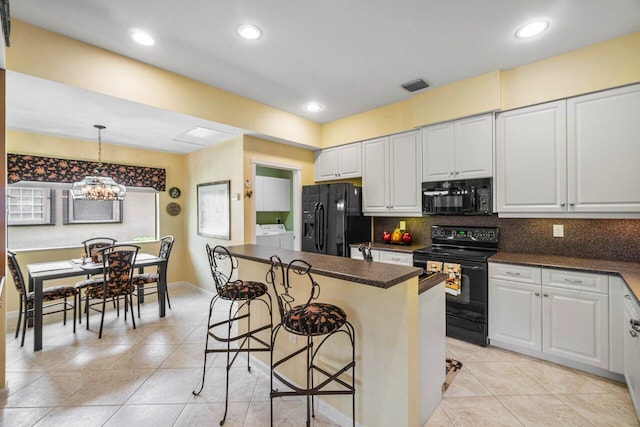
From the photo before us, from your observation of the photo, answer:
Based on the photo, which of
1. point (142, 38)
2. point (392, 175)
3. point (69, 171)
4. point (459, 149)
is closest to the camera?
point (142, 38)

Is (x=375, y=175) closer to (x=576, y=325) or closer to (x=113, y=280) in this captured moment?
(x=576, y=325)

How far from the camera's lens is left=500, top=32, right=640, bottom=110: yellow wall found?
2.32 meters

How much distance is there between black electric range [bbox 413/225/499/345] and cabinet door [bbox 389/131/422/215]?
0.62 m

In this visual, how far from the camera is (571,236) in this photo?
2807 mm

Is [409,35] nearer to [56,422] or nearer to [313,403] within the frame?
[313,403]

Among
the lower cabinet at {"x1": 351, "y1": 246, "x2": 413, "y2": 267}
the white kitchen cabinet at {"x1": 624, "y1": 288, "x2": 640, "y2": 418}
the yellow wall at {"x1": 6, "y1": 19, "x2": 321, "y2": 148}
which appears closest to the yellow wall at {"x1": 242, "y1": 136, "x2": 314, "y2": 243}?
the yellow wall at {"x1": 6, "y1": 19, "x2": 321, "y2": 148}

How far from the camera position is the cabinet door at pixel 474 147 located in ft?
9.75

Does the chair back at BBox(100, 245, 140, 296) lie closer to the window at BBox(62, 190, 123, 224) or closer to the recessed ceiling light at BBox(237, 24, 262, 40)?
the window at BBox(62, 190, 123, 224)

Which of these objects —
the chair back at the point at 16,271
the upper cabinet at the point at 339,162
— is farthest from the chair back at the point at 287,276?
the chair back at the point at 16,271

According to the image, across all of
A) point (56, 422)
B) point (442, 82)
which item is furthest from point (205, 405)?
point (442, 82)

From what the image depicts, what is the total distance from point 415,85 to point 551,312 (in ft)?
8.67

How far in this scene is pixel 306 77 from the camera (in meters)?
3.02

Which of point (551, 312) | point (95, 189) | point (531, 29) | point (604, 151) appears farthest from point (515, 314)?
point (95, 189)

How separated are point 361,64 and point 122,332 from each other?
397cm
